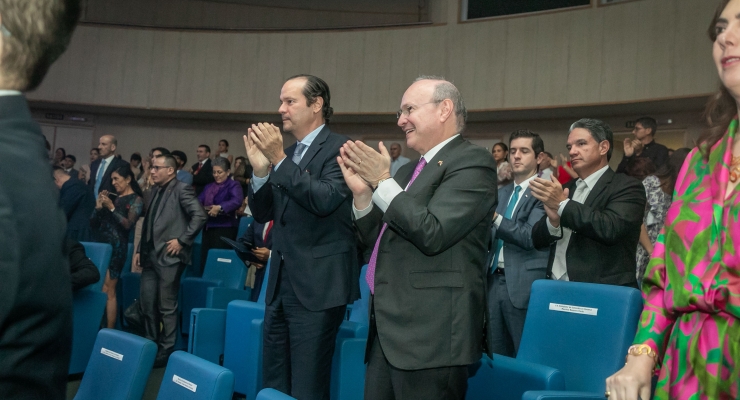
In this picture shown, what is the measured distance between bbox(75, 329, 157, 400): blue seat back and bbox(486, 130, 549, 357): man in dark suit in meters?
1.85

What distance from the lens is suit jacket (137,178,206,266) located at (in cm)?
468

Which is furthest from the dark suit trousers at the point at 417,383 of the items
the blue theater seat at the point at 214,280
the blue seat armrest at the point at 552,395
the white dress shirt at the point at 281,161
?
the blue theater seat at the point at 214,280

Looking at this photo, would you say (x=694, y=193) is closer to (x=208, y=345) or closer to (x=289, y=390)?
(x=289, y=390)

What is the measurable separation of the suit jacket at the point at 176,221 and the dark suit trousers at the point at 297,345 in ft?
7.23

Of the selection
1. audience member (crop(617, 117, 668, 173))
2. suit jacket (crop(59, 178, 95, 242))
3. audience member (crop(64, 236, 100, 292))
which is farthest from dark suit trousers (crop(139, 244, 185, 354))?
audience member (crop(617, 117, 668, 173))

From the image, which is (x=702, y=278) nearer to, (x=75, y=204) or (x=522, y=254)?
(x=522, y=254)

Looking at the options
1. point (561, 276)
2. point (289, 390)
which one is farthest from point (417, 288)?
point (561, 276)

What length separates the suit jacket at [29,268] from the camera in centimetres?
75

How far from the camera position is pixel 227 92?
34.9ft

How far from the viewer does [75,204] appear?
587cm

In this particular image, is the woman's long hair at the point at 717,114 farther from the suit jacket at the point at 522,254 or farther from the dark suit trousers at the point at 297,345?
the suit jacket at the point at 522,254

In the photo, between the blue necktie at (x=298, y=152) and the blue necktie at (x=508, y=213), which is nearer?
the blue necktie at (x=298, y=152)

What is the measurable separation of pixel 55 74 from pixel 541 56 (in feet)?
24.7

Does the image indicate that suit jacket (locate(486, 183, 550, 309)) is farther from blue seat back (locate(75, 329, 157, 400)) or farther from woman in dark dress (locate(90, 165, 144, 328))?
woman in dark dress (locate(90, 165, 144, 328))
